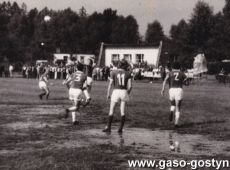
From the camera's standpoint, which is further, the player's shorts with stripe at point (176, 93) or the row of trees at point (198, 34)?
the row of trees at point (198, 34)

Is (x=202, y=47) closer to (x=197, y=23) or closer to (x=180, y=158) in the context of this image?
(x=197, y=23)

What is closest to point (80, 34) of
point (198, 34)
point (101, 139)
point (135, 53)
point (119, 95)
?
point (198, 34)

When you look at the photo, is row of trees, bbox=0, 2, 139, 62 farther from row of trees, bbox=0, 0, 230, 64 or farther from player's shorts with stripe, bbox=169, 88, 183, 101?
player's shorts with stripe, bbox=169, 88, 183, 101

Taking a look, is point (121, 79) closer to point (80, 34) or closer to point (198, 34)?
point (198, 34)

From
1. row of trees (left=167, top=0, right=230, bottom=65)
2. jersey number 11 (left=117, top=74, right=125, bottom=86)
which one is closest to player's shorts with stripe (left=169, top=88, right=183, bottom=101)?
jersey number 11 (left=117, top=74, right=125, bottom=86)

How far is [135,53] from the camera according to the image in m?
64.0

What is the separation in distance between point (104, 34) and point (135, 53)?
4804 cm

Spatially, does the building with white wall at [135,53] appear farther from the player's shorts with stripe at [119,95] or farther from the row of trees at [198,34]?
the player's shorts with stripe at [119,95]

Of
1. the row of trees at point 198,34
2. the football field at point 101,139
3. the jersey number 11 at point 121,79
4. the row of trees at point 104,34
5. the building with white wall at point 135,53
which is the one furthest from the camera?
the row of trees at point 198,34

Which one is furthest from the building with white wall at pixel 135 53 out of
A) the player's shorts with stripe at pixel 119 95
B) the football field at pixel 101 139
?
the player's shorts with stripe at pixel 119 95

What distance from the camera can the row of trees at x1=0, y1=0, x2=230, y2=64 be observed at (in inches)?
2878

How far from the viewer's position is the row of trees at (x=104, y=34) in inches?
2878

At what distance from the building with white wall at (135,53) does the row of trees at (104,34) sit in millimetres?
1088

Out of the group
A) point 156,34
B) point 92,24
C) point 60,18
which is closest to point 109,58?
point 92,24
